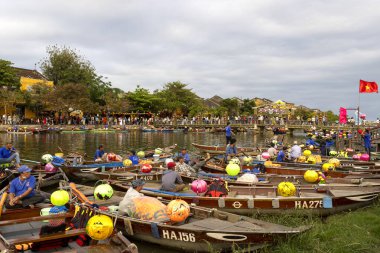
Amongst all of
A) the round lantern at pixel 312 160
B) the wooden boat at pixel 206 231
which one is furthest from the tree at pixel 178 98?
the wooden boat at pixel 206 231

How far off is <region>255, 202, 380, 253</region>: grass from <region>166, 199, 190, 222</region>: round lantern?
1.50m

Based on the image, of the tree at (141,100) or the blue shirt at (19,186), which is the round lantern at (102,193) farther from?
the tree at (141,100)

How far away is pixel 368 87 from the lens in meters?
24.2

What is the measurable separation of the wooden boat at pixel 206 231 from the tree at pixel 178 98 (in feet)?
196

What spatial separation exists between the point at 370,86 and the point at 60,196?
21787 mm

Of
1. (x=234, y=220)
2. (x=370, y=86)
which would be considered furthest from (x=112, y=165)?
(x=370, y=86)

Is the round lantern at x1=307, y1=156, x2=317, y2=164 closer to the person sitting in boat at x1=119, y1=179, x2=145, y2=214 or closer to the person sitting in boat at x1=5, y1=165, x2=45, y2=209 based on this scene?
the person sitting in boat at x1=119, y1=179, x2=145, y2=214

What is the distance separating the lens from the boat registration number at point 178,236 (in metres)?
7.73

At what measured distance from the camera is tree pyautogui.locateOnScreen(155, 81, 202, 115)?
69.5 meters

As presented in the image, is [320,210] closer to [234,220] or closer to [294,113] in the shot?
[234,220]

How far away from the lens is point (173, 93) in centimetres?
7025

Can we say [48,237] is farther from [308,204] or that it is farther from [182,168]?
[182,168]

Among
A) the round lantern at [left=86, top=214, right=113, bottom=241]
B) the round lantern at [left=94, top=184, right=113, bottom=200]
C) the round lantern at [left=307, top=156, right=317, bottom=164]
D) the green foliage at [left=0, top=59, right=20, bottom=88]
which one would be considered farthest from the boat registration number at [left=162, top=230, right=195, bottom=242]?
the green foliage at [left=0, top=59, right=20, bottom=88]

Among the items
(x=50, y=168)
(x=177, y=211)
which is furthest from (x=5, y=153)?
(x=177, y=211)
